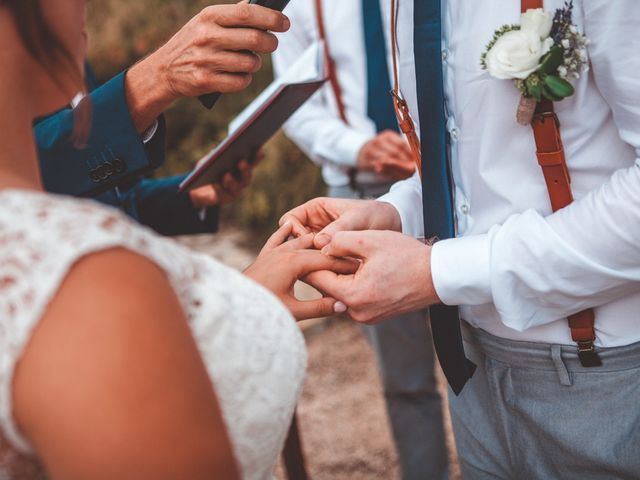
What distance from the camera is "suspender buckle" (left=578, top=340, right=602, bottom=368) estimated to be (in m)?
1.46

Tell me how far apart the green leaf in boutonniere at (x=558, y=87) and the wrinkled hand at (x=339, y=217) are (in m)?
0.56

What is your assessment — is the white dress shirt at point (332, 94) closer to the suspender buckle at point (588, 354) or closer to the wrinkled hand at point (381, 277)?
the wrinkled hand at point (381, 277)

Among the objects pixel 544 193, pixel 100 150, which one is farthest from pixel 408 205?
pixel 100 150

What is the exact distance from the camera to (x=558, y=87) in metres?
1.26

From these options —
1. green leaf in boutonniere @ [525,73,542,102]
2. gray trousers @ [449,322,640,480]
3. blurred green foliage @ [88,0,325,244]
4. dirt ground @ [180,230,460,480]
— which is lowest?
dirt ground @ [180,230,460,480]

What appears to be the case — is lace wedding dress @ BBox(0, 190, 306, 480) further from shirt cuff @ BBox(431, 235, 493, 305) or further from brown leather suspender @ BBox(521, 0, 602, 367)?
brown leather suspender @ BBox(521, 0, 602, 367)

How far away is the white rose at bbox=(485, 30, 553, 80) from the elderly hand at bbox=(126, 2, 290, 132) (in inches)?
23.5

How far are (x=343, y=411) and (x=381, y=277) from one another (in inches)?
106

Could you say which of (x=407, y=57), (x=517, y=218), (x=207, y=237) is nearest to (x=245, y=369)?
(x=517, y=218)

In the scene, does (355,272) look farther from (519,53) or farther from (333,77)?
(333,77)

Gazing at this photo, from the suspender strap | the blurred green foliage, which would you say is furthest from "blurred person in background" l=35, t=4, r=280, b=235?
the blurred green foliage

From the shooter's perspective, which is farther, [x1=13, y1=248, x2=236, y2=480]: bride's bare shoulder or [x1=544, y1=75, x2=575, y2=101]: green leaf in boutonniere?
[x1=544, y1=75, x2=575, y2=101]: green leaf in boutonniere

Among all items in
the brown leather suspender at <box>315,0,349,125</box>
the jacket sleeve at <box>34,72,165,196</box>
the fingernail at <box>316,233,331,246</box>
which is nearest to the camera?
the fingernail at <box>316,233,331,246</box>

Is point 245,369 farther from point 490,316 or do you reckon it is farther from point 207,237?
point 207,237
